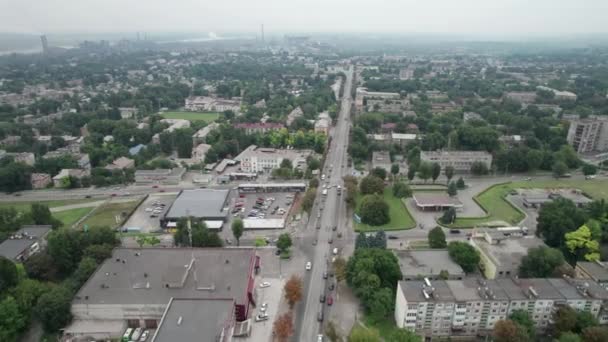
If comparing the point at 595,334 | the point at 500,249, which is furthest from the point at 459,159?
the point at 595,334

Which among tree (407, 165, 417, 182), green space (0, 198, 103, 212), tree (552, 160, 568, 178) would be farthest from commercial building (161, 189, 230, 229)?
tree (552, 160, 568, 178)

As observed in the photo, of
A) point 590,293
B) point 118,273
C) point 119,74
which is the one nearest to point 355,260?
point 590,293

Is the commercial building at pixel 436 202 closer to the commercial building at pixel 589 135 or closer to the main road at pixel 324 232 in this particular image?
the main road at pixel 324 232

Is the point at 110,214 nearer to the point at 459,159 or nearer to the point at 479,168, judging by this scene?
the point at 459,159

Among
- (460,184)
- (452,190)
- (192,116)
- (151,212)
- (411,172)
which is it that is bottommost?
(151,212)

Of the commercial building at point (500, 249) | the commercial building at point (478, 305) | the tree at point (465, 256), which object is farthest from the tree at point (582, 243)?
the tree at point (465, 256)

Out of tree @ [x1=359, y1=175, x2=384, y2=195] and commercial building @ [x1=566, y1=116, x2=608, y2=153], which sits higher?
commercial building @ [x1=566, y1=116, x2=608, y2=153]

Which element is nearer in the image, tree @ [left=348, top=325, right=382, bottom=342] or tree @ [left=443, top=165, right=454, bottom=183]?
tree @ [left=348, top=325, right=382, bottom=342]

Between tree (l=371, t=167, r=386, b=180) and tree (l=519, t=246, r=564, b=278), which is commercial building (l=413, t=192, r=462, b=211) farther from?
tree (l=519, t=246, r=564, b=278)

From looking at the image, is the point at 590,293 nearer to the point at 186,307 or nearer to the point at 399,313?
the point at 399,313
